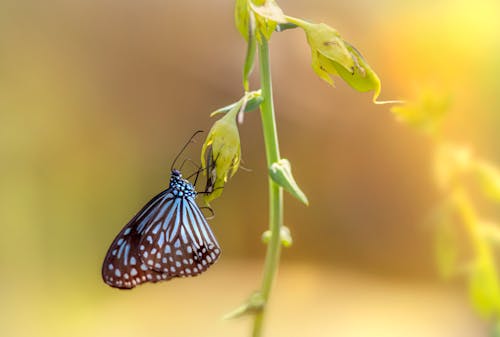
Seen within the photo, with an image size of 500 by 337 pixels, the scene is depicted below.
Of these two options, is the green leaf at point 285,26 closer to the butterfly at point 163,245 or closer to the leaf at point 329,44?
the leaf at point 329,44

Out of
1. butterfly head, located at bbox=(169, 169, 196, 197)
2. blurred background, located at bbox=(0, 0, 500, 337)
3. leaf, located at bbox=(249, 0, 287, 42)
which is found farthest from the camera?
blurred background, located at bbox=(0, 0, 500, 337)

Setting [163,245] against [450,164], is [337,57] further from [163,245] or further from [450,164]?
[163,245]

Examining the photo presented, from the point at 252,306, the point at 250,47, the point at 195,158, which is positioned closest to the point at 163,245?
the point at 252,306

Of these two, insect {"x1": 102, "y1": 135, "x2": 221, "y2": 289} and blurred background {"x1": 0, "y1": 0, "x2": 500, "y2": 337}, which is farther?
blurred background {"x1": 0, "y1": 0, "x2": 500, "y2": 337}

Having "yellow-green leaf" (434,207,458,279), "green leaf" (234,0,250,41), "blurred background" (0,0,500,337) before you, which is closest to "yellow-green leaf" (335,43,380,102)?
"green leaf" (234,0,250,41)

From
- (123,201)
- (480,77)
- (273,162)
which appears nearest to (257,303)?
(273,162)

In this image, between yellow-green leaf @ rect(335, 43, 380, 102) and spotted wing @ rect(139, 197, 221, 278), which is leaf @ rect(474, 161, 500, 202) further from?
spotted wing @ rect(139, 197, 221, 278)

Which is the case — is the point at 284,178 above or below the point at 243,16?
below
